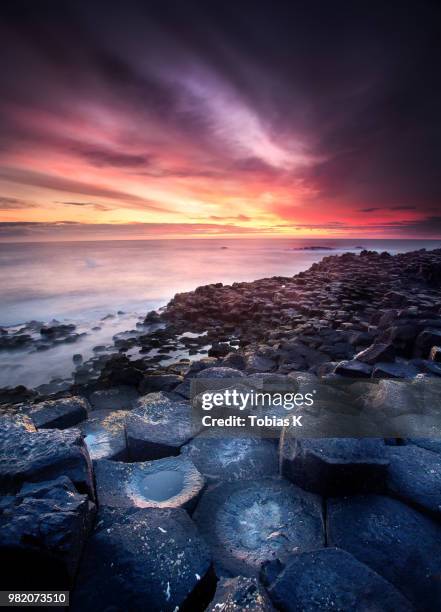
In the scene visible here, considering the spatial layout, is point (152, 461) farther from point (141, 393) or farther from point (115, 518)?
point (141, 393)

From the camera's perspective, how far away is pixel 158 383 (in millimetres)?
5070

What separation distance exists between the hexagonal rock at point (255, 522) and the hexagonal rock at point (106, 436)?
110 cm

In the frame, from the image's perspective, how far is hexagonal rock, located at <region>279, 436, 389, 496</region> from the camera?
2383 millimetres

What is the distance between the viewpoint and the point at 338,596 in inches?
65.0

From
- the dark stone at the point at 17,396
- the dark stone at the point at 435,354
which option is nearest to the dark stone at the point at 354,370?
the dark stone at the point at 435,354

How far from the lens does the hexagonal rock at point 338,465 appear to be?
238cm

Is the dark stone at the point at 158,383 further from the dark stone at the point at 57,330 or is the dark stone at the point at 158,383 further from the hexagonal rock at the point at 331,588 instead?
the dark stone at the point at 57,330

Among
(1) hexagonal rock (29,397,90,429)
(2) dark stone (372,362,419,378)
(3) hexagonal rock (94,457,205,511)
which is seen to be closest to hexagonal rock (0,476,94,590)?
(3) hexagonal rock (94,457,205,511)

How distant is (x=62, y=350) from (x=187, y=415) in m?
7.24

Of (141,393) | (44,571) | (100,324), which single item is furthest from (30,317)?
(44,571)

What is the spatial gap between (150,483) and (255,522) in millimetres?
892

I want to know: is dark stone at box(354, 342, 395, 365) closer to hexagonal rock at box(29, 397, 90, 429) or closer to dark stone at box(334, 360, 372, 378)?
dark stone at box(334, 360, 372, 378)

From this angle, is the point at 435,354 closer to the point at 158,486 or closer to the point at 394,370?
the point at 394,370

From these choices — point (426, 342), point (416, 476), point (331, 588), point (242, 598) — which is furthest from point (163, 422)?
point (426, 342)
